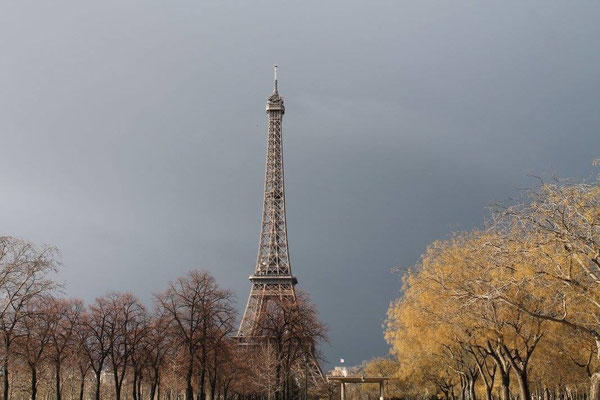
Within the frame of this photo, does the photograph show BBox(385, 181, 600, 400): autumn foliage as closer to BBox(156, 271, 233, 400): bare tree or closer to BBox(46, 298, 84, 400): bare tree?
BBox(156, 271, 233, 400): bare tree

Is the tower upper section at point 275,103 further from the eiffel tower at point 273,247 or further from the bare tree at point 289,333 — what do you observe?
the bare tree at point 289,333

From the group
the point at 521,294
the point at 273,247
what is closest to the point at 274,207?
the point at 273,247

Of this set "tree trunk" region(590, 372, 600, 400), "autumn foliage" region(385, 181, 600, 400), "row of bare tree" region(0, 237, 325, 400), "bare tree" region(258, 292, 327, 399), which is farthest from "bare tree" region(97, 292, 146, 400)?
"tree trunk" region(590, 372, 600, 400)

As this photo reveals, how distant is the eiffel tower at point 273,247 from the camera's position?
8162 centimetres

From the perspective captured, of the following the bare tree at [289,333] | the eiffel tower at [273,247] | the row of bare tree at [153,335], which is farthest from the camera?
the eiffel tower at [273,247]

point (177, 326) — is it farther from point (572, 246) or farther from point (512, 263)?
point (572, 246)

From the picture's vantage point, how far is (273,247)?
306ft

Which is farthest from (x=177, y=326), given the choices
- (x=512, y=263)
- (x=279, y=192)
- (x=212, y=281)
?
(x=279, y=192)

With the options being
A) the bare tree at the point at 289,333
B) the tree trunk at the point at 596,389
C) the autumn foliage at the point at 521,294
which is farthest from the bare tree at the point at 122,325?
the tree trunk at the point at 596,389

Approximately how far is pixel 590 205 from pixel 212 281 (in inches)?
1242

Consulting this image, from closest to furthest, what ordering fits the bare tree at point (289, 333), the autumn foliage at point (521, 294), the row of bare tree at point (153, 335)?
the autumn foliage at point (521, 294) → the row of bare tree at point (153, 335) → the bare tree at point (289, 333)

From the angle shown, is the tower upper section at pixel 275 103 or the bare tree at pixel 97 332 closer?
the bare tree at pixel 97 332

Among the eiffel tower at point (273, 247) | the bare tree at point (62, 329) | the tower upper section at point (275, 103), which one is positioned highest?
the tower upper section at point (275, 103)

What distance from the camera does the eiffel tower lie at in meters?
81.6
